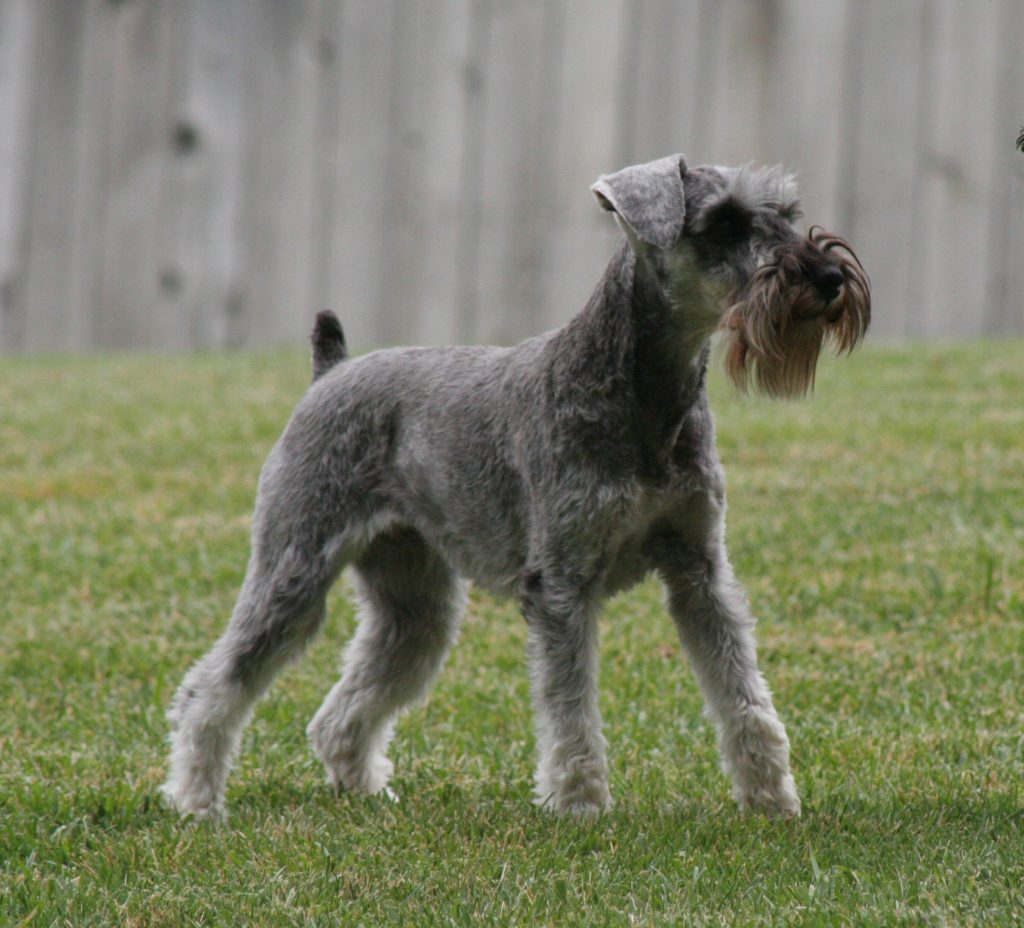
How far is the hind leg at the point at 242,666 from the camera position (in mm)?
5184

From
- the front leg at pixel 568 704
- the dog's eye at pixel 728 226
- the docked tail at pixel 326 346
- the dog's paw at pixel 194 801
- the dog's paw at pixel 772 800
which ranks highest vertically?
the dog's eye at pixel 728 226

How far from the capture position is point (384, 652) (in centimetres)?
555

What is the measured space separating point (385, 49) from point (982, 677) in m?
6.96

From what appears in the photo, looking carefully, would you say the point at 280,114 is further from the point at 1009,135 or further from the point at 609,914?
the point at 609,914

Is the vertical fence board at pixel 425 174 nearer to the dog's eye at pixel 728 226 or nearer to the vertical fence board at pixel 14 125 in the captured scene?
the vertical fence board at pixel 14 125

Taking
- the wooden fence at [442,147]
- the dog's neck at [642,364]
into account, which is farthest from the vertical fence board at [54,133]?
the dog's neck at [642,364]

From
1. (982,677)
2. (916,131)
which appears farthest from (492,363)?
(916,131)

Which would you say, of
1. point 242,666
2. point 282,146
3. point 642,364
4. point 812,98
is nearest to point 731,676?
point 642,364

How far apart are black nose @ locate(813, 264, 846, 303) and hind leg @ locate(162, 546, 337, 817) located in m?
1.79

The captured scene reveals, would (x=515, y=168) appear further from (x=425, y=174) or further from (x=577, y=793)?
(x=577, y=793)

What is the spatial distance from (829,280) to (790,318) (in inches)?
5.6

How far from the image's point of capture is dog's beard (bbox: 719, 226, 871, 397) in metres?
4.40

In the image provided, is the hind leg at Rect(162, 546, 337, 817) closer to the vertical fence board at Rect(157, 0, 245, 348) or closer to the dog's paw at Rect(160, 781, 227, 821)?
the dog's paw at Rect(160, 781, 227, 821)

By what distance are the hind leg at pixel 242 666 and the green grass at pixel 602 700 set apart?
6.8 inches
